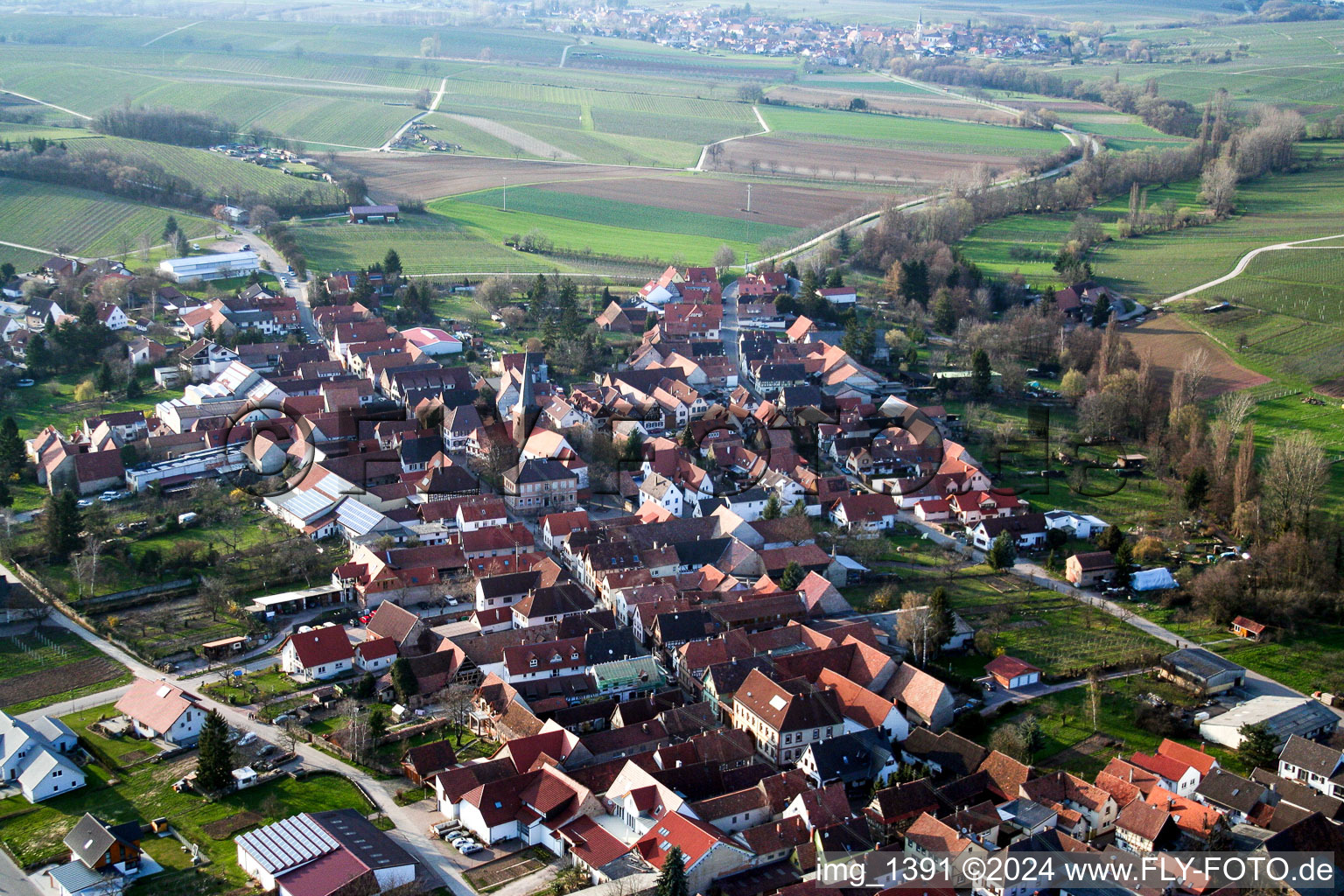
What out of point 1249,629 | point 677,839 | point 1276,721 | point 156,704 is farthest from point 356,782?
point 1249,629

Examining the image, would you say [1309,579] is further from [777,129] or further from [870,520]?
[777,129]

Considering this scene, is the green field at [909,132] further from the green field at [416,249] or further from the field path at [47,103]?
the field path at [47,103]

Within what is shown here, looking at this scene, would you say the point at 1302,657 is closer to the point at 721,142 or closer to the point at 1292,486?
the point at 1292,486

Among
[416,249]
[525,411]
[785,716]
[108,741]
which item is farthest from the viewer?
[416,249]

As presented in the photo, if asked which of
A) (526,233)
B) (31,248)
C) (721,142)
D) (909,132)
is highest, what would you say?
(909,132)

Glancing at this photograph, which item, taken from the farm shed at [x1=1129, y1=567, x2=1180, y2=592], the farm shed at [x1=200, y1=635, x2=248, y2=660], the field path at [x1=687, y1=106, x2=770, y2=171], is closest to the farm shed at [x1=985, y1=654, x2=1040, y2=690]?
the farm shed at [x1=1129, y1=567, x2=1180, y2=592]

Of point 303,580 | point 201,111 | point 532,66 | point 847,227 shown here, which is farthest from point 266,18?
point 303,580
